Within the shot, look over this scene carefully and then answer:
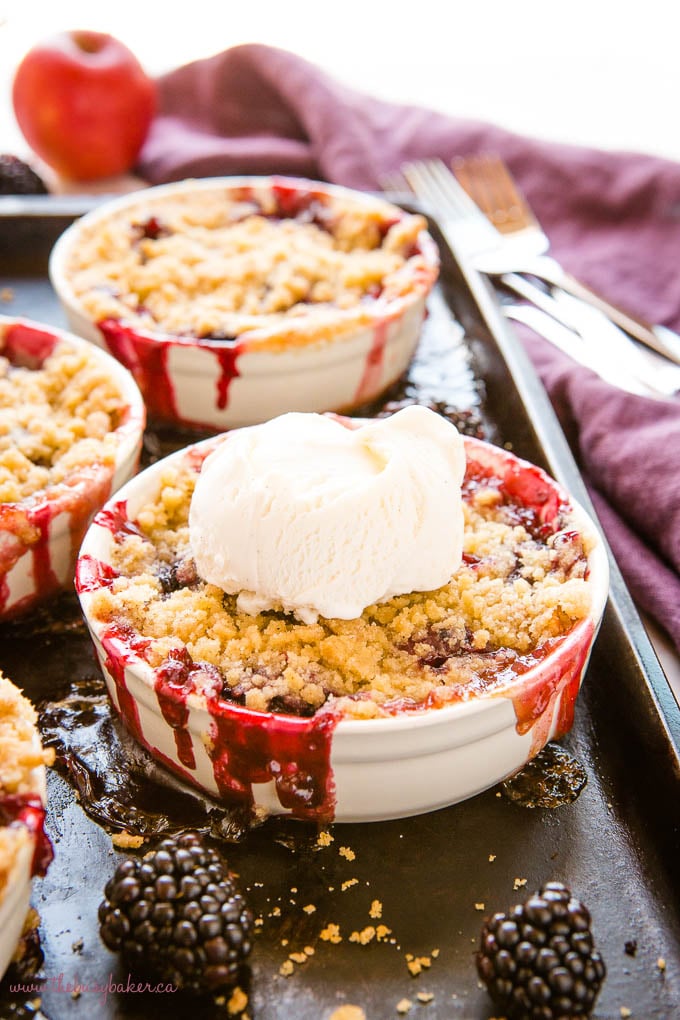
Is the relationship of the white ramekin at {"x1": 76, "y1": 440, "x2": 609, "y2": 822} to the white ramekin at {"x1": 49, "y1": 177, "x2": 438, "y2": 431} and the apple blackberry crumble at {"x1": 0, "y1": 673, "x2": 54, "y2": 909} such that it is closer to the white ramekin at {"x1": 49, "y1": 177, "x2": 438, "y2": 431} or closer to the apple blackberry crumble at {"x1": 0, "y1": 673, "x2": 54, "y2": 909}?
the apple blackberry crumble at {"x1": 0, "y1": 673, "x2": 54, "y2": 909}

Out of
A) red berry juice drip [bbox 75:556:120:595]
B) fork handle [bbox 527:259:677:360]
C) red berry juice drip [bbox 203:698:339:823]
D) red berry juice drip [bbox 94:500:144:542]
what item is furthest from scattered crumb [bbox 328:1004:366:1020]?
fork handle [bbox 527:259:677:360]

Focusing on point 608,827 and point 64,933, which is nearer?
point 64,933

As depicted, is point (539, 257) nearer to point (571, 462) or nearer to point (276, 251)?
point (276, 251)

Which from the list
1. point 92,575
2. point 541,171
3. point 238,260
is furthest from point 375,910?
point 541,171

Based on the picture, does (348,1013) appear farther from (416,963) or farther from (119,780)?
(119,780)

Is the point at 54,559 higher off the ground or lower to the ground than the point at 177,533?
lower

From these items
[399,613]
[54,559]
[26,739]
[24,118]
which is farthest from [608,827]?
[24,118]

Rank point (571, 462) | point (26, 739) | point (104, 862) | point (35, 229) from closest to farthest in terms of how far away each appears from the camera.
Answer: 1. point (26, 739)
2. point (104, 862)
3. point (571, 462)
4. point (35, 229)
